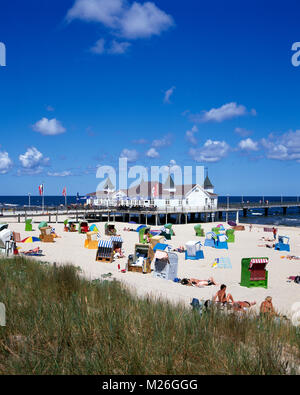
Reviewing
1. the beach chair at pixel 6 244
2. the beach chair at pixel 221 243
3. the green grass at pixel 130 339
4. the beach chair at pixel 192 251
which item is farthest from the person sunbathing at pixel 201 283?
the beach chair at pixel 221 243

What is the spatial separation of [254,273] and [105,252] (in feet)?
26.4

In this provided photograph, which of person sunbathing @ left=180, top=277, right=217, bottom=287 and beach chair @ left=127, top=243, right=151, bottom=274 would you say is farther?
beach chair @ left=127, top=243, right=151, bottom=274

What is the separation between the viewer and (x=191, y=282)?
13.9 metres

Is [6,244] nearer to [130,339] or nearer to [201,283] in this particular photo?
[201,283]

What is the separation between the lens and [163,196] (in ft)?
181

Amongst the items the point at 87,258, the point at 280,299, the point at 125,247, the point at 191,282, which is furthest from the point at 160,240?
the point at 280,299

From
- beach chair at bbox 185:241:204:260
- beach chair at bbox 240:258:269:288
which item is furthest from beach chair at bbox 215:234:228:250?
beach chair at bbox 240:258:269:288

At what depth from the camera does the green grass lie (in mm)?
4027

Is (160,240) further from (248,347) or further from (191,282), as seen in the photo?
(248,347)

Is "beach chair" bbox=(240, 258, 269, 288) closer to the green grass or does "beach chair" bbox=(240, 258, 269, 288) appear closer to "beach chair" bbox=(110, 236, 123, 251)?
the green grass

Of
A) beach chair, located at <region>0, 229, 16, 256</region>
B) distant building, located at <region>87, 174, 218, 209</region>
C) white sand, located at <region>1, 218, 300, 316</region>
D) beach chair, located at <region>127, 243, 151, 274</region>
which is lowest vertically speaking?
white sand, located at <region>1, 218, 300, 316</region>

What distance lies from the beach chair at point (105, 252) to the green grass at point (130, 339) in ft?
38.3

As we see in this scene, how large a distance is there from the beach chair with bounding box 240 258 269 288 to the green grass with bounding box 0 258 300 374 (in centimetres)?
770
